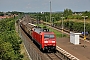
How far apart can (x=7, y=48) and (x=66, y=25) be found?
222 ft

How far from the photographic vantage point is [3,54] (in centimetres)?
2158

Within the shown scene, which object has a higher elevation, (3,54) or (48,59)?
(3,54)

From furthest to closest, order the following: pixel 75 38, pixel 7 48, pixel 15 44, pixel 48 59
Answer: pixel 75 38
pixel 15 44
pixel 48 59
pixel 7 48

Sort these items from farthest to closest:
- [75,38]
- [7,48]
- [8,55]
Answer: [75,38]
[7,48]
[8,55]

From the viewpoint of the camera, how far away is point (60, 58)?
31234 mm

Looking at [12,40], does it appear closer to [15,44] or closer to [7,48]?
[15,44]

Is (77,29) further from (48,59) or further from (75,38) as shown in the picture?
(48,59)

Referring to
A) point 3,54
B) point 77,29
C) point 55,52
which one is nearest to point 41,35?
point 55,52

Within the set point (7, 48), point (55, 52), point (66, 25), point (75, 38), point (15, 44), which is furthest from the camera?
point (66, 25)

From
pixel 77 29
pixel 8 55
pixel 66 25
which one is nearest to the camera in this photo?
pixel 8 55

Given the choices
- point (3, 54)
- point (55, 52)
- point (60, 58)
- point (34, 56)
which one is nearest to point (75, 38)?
point (55, 52)

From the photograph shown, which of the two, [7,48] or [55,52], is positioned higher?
[7,48]

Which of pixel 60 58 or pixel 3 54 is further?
pixel 60 58

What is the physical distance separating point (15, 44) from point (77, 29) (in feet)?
131
